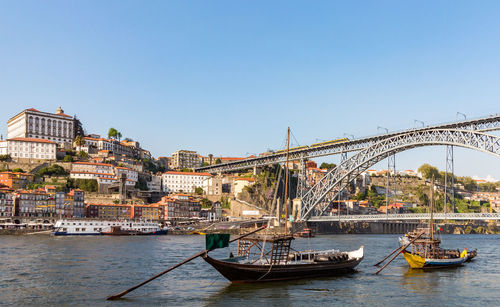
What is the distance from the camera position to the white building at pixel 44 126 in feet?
338

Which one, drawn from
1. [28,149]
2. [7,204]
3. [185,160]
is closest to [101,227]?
[7,204]

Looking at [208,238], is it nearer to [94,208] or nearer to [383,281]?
[383,281]

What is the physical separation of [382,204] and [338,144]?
194ft

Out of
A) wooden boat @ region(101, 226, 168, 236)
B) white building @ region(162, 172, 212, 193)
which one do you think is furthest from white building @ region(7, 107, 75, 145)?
wooden boat @ region(101, 226, 168, 236)

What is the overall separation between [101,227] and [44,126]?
46445 millimetres

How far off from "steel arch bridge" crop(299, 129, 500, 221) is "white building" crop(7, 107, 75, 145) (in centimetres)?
5745

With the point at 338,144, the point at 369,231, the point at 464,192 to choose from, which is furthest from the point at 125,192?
the point at 464,192

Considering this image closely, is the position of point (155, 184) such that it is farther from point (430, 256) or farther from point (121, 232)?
point (430, 256)

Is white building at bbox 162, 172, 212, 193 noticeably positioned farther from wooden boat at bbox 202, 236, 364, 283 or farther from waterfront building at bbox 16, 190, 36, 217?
wooden boat at bbox 202, 236, 364, 283

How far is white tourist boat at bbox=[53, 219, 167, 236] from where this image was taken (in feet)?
213

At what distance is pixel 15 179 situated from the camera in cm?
8206

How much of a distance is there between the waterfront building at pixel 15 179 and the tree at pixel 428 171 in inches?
4274

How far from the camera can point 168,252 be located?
4112cm

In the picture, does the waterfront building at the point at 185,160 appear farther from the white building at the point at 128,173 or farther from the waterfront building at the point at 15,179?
the waterfront building at the point at 15,179
